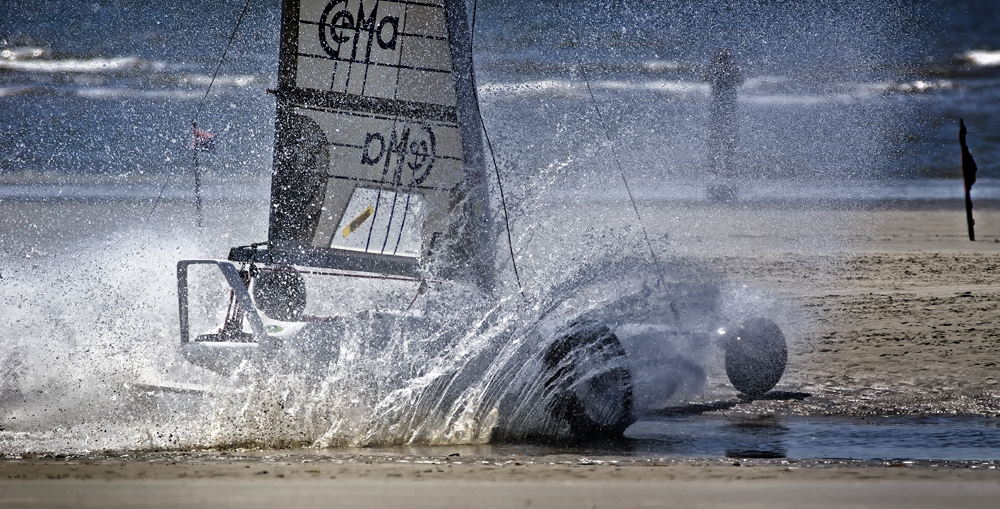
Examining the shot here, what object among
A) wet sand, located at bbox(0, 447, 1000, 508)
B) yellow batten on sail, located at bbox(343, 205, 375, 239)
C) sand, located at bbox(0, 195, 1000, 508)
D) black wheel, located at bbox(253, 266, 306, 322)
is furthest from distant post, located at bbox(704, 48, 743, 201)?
wet sand, located at bbox(0, 447, 1000, 508)

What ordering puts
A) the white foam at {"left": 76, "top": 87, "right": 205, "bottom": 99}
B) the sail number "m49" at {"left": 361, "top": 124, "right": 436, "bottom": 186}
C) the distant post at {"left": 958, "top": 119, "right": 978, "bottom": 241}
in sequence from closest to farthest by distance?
the sail number "m49" at {"left": 361, "top": 124, "right": 436, "bottom": 186} → the distant post at {"left": 958, "top": 119, "right": 978, "bottom": 241} → the white foam at {"left": 76, "top": 87, "right": 205, "bottom": 99}

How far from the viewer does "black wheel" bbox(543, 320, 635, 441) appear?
6102mm

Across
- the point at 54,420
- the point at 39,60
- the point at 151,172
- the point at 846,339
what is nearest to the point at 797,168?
the point at 846,339

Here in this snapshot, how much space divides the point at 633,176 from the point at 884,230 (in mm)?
4510

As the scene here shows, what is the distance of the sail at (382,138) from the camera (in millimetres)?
7223

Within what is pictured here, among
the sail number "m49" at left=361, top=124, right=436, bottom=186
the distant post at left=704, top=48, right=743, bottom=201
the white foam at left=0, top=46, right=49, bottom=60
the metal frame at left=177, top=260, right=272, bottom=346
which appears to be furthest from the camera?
the white foam at left=0, top=46, right=49, bottom=60

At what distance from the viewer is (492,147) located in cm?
975

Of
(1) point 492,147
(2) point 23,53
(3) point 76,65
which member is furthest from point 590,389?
(2) point 23,53

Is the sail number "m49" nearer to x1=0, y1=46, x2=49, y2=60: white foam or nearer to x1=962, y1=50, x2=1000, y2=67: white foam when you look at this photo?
x1=962, y1=50, x2=1000, y2=67: white foam

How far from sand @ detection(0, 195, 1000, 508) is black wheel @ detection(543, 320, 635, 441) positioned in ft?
2.26

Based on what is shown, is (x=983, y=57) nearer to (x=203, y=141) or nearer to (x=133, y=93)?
(x=133, y=93)

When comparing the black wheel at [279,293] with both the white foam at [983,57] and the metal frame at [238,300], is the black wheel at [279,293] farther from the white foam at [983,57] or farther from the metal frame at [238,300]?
the white foam at [983,57]

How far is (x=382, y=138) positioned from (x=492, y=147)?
2.41m

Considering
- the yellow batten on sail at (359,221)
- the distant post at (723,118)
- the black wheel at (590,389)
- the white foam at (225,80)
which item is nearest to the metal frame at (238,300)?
the yellow batten on sail at (359,221)
